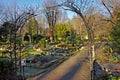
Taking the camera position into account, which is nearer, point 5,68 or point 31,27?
point 5,68

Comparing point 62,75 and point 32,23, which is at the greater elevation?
point 32,23

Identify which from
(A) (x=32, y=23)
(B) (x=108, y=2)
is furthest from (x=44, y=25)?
(B) (x=108, y=2)

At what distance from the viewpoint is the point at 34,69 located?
71.2 feet

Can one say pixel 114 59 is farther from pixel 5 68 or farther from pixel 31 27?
pixel 31 27

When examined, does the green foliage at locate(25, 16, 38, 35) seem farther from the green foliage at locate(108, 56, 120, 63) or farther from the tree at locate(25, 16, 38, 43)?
the green foliage at locate(108, 56, 120, 63)

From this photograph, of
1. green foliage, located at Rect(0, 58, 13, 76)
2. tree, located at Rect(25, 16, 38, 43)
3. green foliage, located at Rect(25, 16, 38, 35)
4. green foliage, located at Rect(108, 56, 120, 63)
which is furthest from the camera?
green foliage, located at Rect(25, 16, 38, 35)

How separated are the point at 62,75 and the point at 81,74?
1588mm

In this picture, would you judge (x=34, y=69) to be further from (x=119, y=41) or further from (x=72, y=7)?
(x=72, y=7)

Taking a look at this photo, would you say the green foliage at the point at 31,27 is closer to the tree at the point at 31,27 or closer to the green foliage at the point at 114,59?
the tree at the point at 31,27

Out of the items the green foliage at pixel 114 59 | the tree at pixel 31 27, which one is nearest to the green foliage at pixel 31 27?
the tree at pixel 31 27

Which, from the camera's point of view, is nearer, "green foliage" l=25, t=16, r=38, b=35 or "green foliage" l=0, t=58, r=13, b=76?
"green foliage" l=0, t=58, r=13, b=76

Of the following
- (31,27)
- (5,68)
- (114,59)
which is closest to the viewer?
(5,68)

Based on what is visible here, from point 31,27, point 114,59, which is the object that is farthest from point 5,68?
point 31,27

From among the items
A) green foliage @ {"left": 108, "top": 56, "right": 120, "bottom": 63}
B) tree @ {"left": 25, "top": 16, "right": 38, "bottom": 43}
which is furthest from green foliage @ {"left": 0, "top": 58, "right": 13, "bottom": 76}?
tree @ {"left": 25, "top": 16, "right": 38, "bottom": 43}
